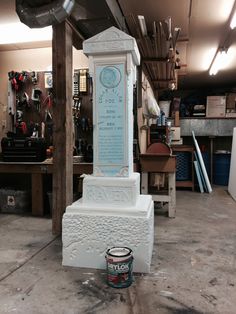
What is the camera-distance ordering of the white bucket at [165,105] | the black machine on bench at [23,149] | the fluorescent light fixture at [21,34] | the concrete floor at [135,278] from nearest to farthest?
the concrete floor at [135,278]
the fluorescent light fixture at [21,34]
the black machine on bench at [23,149]
the white bucket at [165,105]

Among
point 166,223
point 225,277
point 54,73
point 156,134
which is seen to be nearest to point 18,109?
point 54,73

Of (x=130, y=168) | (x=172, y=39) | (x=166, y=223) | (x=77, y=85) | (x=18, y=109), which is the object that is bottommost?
(x=166, y=223)

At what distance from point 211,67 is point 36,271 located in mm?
5364

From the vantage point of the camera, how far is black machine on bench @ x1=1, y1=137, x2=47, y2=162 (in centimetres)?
415

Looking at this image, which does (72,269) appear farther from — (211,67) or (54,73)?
(211,67)

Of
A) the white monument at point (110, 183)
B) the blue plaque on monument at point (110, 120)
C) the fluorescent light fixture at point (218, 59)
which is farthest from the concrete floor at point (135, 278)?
the fluorescent light fixture at point (218, 59)

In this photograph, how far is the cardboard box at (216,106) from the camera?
765cm

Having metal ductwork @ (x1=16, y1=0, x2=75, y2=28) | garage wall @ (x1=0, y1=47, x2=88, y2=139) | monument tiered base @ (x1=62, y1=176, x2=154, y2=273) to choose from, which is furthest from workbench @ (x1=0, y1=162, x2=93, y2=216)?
metal ductwork @ (x1=16, y1=0, x2=75, y2=28)

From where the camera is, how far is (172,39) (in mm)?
3650

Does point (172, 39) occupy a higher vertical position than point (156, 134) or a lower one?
higher

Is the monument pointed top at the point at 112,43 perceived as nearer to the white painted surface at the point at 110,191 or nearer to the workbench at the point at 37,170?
the white painted surface at the point at 110,191

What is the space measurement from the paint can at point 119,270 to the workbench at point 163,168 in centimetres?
206

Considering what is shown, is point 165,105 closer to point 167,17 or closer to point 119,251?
point 167,17

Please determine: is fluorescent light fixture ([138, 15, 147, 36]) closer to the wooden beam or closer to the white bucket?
the wooden beam
